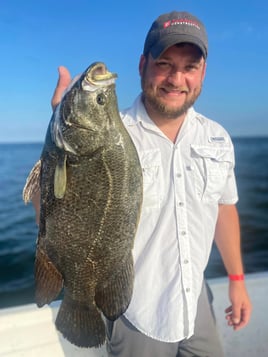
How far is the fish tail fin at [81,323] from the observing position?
221cm

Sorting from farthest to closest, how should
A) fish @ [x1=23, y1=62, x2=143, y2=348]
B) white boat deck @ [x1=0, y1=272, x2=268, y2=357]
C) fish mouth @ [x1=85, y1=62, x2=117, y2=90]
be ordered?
1. white boat deck @ [x1=0, y1=272, x2=268, y2=357]
2. fish @ [x1=23, y1=62, x2=143, y2=348]
3. fish mouth @ [x1=85, y1=62, x2=117, y2=90]

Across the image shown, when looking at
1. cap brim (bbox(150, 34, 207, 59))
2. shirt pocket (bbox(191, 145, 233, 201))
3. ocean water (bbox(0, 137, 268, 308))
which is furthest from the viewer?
ocean water (bbox(0, 137, 268, 308))

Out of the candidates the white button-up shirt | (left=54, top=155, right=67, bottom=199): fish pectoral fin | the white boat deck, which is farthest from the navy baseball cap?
the white boat deck

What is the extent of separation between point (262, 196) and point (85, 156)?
18692 mm

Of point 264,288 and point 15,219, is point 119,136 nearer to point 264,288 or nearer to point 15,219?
point 264,288

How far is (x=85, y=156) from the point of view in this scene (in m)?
2.02

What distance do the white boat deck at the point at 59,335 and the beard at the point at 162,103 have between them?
1.99m

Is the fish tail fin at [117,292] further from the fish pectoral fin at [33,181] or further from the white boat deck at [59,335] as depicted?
the white boat deck at [59,335]

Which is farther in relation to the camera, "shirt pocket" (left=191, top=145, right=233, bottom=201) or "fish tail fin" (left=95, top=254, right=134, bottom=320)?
"shirt pocket" (left=191, top=145, right=233, bottom=201)

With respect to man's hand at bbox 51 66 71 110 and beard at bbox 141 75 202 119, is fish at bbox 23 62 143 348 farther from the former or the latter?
beard at bbox 141 75 202 119

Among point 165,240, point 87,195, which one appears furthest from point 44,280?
point 165,240

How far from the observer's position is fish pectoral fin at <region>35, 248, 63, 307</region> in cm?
212

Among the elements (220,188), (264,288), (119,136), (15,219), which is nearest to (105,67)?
(119,136)

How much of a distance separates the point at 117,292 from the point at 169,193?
2.58 ft
